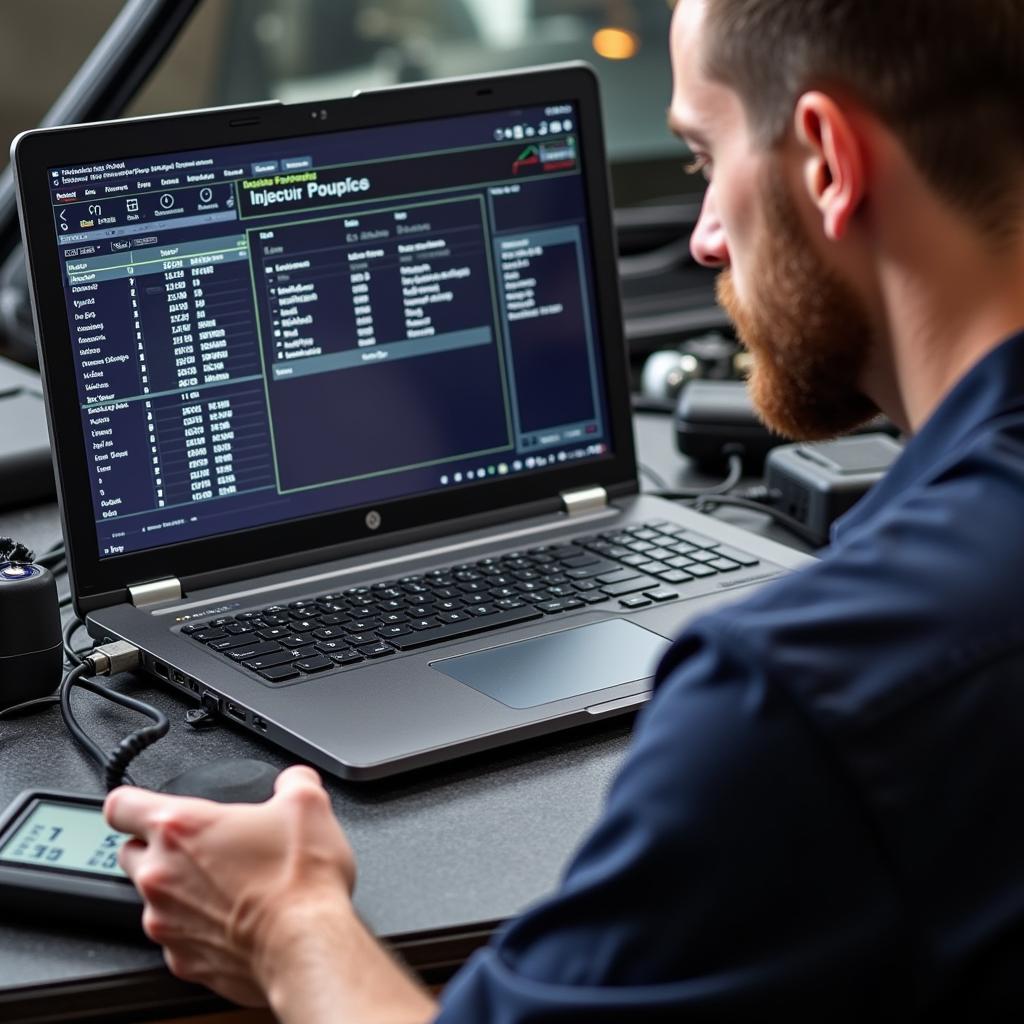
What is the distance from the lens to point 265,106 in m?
1.15

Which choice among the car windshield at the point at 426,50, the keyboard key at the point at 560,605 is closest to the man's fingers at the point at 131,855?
the keyboard key at the point at 560,605

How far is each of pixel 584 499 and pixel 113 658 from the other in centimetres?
42

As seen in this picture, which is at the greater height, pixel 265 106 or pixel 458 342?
pixel 265 106

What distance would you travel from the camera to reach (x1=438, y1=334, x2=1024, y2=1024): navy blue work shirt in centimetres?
55

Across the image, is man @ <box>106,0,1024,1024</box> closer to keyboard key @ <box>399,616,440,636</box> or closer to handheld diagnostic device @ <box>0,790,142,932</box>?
handheld diagnostic device @ <box>0,790,142,932</box>

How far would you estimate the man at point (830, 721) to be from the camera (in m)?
0.55

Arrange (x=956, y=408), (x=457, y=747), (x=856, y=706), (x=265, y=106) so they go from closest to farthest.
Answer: (x=856, y=706) → (x=956, y=408) → (x=457, y=747) → (x=265, y=106)

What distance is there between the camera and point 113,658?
3.41ft

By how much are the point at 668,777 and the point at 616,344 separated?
770mm

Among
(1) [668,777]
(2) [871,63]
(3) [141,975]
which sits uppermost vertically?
(2) [871,63]

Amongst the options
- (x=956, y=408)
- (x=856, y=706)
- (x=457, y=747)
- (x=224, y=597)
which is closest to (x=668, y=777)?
(x=856, y=706)

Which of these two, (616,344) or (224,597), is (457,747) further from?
(616,344)

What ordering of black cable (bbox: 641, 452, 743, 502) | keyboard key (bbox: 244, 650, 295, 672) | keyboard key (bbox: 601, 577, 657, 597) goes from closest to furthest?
keyboard key (bbox: 244, 650, 295, 672), keyboard key (bbox: 601, 577, 657, 597), black cable (bbox: 641, 452, 743, 502)

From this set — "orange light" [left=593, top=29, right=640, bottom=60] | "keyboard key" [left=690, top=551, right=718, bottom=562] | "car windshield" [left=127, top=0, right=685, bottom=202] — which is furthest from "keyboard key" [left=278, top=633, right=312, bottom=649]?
"orange light" [left=593, top=29, right=640, bottom=60]
